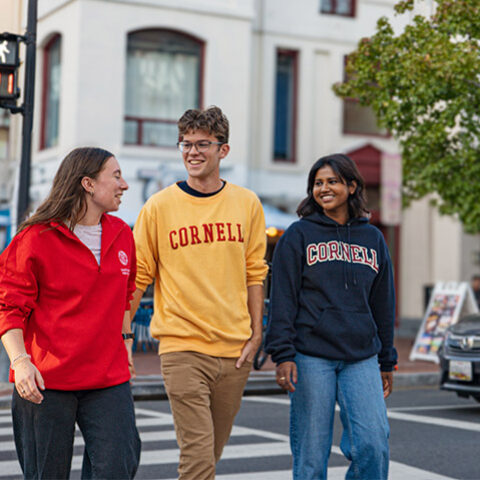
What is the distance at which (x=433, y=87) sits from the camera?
1583 cm

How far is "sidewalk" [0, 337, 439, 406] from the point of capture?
1243 cm

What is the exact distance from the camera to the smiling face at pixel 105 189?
4215mm

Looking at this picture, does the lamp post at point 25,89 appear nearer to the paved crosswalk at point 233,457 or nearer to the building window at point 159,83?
the paved crosswalk at point 233,457

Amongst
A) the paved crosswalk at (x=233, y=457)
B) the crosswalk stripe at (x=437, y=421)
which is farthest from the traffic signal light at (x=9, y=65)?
the crosswalk stripe at (x=437, y=421)

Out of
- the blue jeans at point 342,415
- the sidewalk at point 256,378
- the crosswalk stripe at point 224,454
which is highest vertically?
the blue jeans at point 342,415

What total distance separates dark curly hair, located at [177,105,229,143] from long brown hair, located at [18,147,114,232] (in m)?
0.68

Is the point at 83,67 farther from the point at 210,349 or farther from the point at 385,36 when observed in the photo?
the point at 210,349

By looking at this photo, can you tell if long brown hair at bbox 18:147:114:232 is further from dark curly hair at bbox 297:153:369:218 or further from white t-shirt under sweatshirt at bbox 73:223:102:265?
dark curly hair at bbox 297:153:369:218

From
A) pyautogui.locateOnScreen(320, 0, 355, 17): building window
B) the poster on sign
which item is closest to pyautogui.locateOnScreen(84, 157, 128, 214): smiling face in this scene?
the poster on sign

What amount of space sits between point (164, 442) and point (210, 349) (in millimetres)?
4083

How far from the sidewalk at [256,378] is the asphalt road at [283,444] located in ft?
2.62

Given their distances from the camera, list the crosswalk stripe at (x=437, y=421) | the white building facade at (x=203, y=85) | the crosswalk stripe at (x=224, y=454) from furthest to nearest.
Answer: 1. the white building facade at (x=203, y=85)
2. the crosswalk stripe at (x=437, y=421)
3. the crosswalk stripe at (x=224, y=454)

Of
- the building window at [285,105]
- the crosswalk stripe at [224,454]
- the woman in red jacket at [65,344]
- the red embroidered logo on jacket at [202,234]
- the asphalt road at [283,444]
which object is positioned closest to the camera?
the woman in red jacket at [65,344]

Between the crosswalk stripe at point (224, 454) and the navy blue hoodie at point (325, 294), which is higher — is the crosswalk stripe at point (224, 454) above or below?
below
